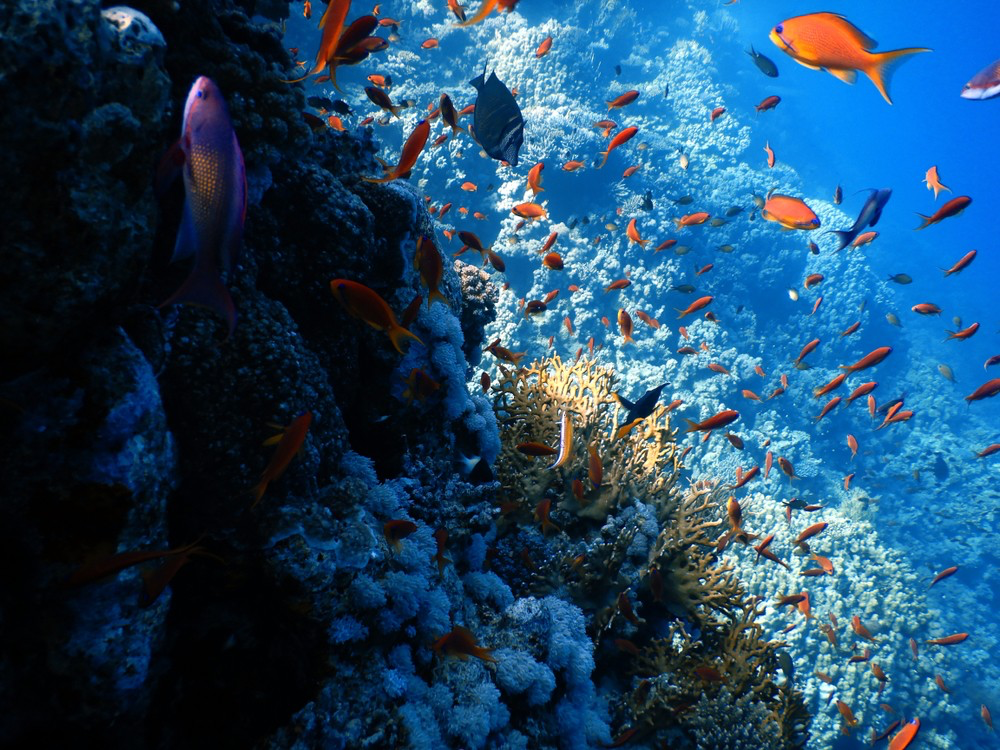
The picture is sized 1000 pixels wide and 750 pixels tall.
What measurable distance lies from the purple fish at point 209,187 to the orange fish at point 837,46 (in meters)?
3.15

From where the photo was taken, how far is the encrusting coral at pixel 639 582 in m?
3.24

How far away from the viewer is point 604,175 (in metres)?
15.5

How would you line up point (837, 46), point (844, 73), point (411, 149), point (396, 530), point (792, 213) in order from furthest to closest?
point (792, 213) < point (844, 73) < point (837, 46) < point (411, 149) < point (396, 530)

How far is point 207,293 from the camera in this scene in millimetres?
1108

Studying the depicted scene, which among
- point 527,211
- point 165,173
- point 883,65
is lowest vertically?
point 165,173

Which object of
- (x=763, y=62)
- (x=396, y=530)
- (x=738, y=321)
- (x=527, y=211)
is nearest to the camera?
(x=396, y=530)

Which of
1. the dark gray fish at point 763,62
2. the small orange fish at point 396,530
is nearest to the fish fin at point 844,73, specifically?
the small orange fish at point 396,530

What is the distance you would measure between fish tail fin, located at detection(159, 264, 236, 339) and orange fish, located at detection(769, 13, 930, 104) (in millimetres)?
3313

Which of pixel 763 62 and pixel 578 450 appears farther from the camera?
pixel 763 62

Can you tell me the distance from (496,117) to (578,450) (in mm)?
3062

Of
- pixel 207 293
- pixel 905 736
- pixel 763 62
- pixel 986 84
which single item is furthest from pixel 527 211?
pixel 905 736

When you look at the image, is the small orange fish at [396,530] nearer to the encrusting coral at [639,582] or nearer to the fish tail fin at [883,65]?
the encrusting coral at [639,582]

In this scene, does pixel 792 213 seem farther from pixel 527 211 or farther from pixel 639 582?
pixel 639 582

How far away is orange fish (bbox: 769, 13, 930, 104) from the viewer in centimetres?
261
